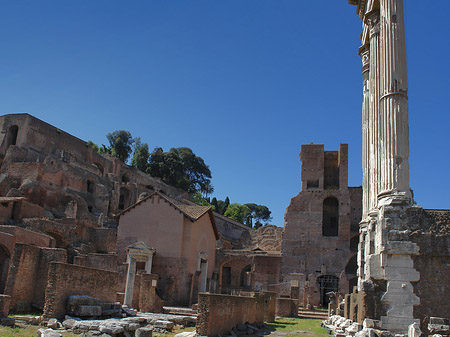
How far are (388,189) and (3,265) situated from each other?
1631 cm

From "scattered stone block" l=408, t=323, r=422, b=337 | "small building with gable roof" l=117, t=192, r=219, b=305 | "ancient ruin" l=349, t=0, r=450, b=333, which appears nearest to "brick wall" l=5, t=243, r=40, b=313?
"ancient ruin" l=349, t=0, r=450, b=333

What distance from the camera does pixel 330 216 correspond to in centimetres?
4575

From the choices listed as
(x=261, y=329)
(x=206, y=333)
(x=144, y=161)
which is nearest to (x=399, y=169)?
(x=206, y=333)

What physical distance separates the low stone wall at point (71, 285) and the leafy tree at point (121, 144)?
57909 millimetres

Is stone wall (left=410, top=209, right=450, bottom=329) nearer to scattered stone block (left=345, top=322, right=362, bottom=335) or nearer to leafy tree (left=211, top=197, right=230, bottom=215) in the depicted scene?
scattered stone block (left=345, top=322, right=362, bottom=335)

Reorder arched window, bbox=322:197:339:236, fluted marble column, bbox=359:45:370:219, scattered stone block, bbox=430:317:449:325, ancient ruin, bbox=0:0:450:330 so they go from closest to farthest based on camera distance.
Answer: scattered stone block, bbox=430:317:449:325 → ancient ruin, bbox=0:0:450:330 → fluted marble column, bbox=359:45:370:219 → arched window, bbox=322:197:339:236

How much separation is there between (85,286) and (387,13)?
1193 centimetres

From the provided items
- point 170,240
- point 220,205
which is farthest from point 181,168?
point 170,240

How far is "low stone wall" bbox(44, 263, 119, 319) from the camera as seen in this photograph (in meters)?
A: 13.6

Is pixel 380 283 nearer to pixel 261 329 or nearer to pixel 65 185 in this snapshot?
pixel 261 329

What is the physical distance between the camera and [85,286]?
1505 cm

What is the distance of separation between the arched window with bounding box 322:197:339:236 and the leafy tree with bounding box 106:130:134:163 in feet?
123

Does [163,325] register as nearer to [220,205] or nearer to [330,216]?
[330,216]

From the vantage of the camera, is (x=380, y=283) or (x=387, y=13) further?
(x=387, y=13)
